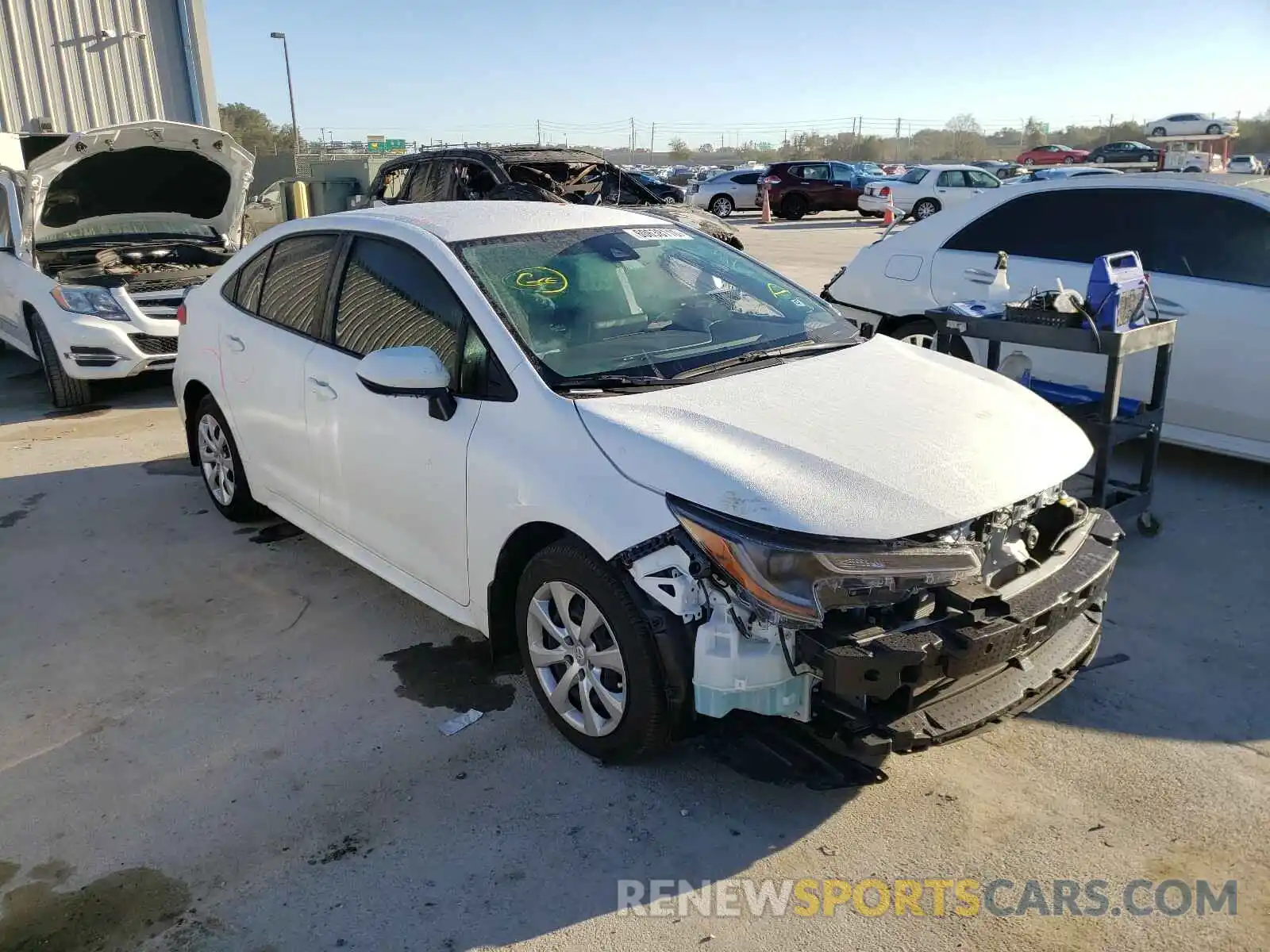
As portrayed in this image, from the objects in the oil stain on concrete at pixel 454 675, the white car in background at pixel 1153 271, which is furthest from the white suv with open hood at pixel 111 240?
the white car in background at pixel 1153 271

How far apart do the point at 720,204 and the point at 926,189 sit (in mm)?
6941

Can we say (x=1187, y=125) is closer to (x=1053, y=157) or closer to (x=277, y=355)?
(x=1053, y=157)

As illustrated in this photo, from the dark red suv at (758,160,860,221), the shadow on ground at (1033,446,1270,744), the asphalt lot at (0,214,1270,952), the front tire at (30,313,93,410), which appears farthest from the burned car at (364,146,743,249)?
the dark red suv at (758,160,860,221)

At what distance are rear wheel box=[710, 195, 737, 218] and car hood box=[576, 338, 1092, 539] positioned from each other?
95.1 feet

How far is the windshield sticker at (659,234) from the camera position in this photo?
162 inches

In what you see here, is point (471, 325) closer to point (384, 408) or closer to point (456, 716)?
point (384, 408)

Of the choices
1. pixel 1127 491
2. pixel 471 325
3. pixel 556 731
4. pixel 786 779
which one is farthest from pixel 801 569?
pixel 1127 491

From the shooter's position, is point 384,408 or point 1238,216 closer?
point 384,408

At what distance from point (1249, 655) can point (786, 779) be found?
216cm

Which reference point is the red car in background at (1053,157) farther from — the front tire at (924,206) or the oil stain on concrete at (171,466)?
the oil stain on concrete at (171,466)

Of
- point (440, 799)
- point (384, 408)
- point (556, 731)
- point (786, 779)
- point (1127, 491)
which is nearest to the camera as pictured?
point (786, 779)

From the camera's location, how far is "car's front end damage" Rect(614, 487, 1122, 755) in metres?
2.59

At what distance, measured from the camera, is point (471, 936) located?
2.52 metres

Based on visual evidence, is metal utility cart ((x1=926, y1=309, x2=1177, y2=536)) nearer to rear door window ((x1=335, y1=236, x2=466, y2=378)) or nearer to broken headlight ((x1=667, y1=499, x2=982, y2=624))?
broken headlight ((x1=667, y1=499, x2=982, y2=624))
